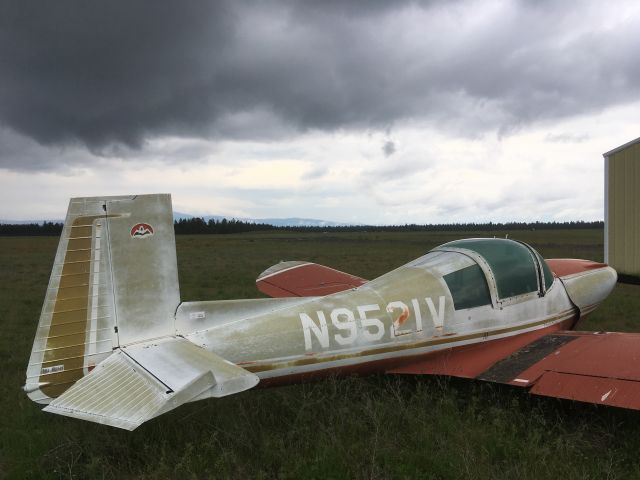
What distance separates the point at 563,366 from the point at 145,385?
3.91 meters

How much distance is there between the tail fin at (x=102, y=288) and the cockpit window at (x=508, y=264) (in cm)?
364

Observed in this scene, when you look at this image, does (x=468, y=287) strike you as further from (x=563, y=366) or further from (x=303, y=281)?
(x=303, y=281)

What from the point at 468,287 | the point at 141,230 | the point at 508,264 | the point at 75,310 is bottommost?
the point at 468,287

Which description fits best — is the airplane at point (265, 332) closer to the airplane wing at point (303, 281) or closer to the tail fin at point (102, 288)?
the tail fin at point (102, 288)

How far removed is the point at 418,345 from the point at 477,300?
0.97 meters

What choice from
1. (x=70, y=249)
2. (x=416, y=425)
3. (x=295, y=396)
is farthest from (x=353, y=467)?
(x=70, y=249)

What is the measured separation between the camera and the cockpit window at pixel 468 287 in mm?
5449

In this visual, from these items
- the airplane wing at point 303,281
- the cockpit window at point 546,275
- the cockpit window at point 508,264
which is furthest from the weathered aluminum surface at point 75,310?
the cockpit window at point 546,275

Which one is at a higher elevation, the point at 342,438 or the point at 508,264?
the point at 508,264

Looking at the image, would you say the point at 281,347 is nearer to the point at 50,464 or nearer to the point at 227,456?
the point at 227,456

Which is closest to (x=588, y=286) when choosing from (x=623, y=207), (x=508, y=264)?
(x=508, y=264)

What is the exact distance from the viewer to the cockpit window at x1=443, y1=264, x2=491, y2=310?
545 centimetres

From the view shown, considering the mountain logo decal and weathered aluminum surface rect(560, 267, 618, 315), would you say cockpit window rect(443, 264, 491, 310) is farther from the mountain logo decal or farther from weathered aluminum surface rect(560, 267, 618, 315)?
the mountain logo decal

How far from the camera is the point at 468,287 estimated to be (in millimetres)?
5555
